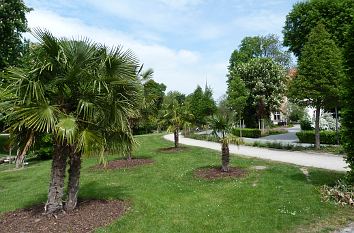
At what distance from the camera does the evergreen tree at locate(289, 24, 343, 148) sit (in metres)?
20.2

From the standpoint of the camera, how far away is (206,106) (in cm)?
4138

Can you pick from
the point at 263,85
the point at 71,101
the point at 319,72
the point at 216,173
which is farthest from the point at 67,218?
the point at 263,85

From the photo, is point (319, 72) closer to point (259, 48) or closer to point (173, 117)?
point (173, 117)

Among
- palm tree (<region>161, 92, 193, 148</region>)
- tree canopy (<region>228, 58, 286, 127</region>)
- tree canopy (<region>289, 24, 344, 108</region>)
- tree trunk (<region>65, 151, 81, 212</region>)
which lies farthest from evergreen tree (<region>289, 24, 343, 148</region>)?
tree canopy (<region>228, 58, 286, 127</region>)

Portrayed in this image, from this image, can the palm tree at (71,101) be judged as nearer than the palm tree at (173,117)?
Yes

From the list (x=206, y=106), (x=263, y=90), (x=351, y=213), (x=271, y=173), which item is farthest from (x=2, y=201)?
(x=263, y=90)

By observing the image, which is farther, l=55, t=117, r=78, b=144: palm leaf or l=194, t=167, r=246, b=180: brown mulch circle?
l=194, t=167, r=246, b=180: brown mulch circle

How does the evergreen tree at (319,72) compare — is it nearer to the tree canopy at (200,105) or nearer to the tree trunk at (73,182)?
the tree trunk at (73,182)

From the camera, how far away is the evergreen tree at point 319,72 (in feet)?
66.2

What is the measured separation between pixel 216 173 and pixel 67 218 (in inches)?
246

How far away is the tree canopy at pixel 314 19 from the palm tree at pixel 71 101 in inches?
995

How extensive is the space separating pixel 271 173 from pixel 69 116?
305 inches

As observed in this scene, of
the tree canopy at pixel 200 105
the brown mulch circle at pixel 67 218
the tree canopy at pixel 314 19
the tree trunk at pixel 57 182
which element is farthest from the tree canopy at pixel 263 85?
the tree trunk at pixel 57 182

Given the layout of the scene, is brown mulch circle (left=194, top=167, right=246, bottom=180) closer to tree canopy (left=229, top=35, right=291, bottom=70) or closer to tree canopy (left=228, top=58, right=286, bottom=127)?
tree canopy (left=228, top=58, right=286, bottom=127)
